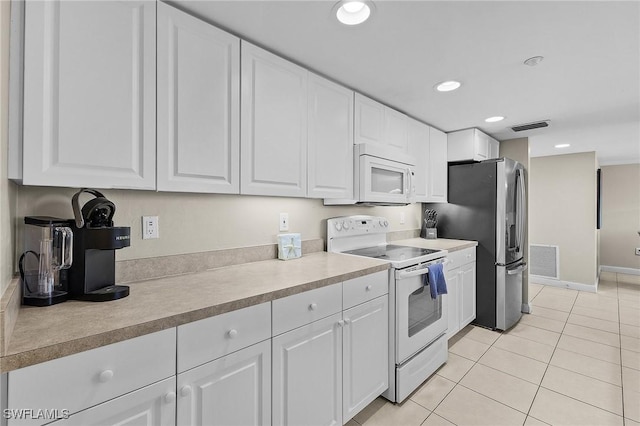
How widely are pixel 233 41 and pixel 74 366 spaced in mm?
1548

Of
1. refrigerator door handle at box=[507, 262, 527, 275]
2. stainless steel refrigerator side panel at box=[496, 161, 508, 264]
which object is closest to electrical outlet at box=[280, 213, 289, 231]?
stainless steel refrigerator side panel at box=[496, 161, 508, 264]

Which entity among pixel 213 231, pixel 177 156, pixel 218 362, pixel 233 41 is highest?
pixel 233 41

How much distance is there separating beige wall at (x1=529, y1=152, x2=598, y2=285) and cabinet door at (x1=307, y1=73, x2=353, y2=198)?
455 centimetres

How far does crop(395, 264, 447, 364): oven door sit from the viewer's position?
1936 mm

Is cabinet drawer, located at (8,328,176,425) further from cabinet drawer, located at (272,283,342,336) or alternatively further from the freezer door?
the freezer door

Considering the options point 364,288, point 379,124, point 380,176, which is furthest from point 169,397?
point 379,124

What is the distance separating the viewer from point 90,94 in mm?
1118

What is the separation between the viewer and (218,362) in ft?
3.62

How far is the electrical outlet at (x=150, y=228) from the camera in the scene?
1479 mm

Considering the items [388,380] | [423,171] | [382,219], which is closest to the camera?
[388,380]

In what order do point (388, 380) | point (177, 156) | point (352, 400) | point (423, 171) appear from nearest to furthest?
point (177, 156) < point (352, 400) < point (388, 380) < point (423, 171)

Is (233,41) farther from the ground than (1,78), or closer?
farther from the ground

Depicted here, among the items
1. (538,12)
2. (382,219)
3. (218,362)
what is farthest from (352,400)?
(538,12)

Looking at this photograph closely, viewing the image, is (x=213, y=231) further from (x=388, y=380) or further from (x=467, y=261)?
(x=467, y=261)
